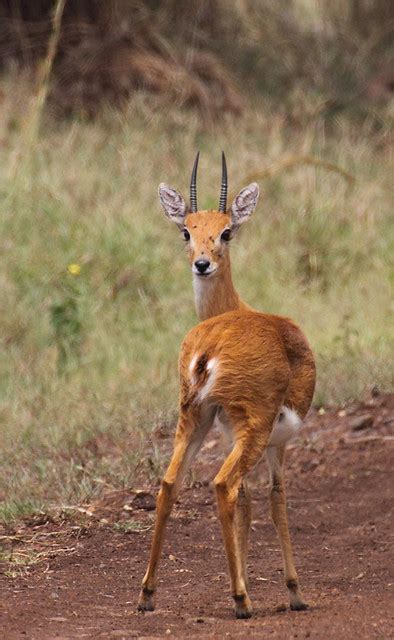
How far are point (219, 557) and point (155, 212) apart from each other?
555 cm

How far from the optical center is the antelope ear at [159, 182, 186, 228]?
6176 mm

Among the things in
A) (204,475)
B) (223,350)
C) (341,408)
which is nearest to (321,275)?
(341,408)

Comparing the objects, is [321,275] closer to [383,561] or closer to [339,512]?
[339,512]

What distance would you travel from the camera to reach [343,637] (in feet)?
13.5

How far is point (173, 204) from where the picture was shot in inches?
245

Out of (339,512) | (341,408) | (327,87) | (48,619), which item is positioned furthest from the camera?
(327,87)

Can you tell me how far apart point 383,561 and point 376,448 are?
143 cm

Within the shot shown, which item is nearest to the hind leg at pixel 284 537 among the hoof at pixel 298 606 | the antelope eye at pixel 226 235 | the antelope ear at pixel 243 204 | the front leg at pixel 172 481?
the hoof at pixel 298 606

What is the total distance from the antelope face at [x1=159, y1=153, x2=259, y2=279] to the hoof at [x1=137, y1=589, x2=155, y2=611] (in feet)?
5.48

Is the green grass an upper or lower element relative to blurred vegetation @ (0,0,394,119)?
lower

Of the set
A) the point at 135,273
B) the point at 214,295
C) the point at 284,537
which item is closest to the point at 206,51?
the point at 135,273

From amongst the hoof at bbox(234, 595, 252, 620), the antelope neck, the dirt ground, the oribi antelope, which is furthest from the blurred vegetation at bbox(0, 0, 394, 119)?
the hoof at bbox(234, 595, 252, 620)

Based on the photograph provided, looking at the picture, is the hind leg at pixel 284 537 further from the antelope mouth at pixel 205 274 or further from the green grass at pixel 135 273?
the green grass at pixel 135 273

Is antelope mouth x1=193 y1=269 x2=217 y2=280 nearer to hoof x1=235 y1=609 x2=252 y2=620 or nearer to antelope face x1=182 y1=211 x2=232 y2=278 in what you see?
antelope face x1=182 y1=211 x2=232 y2=278
